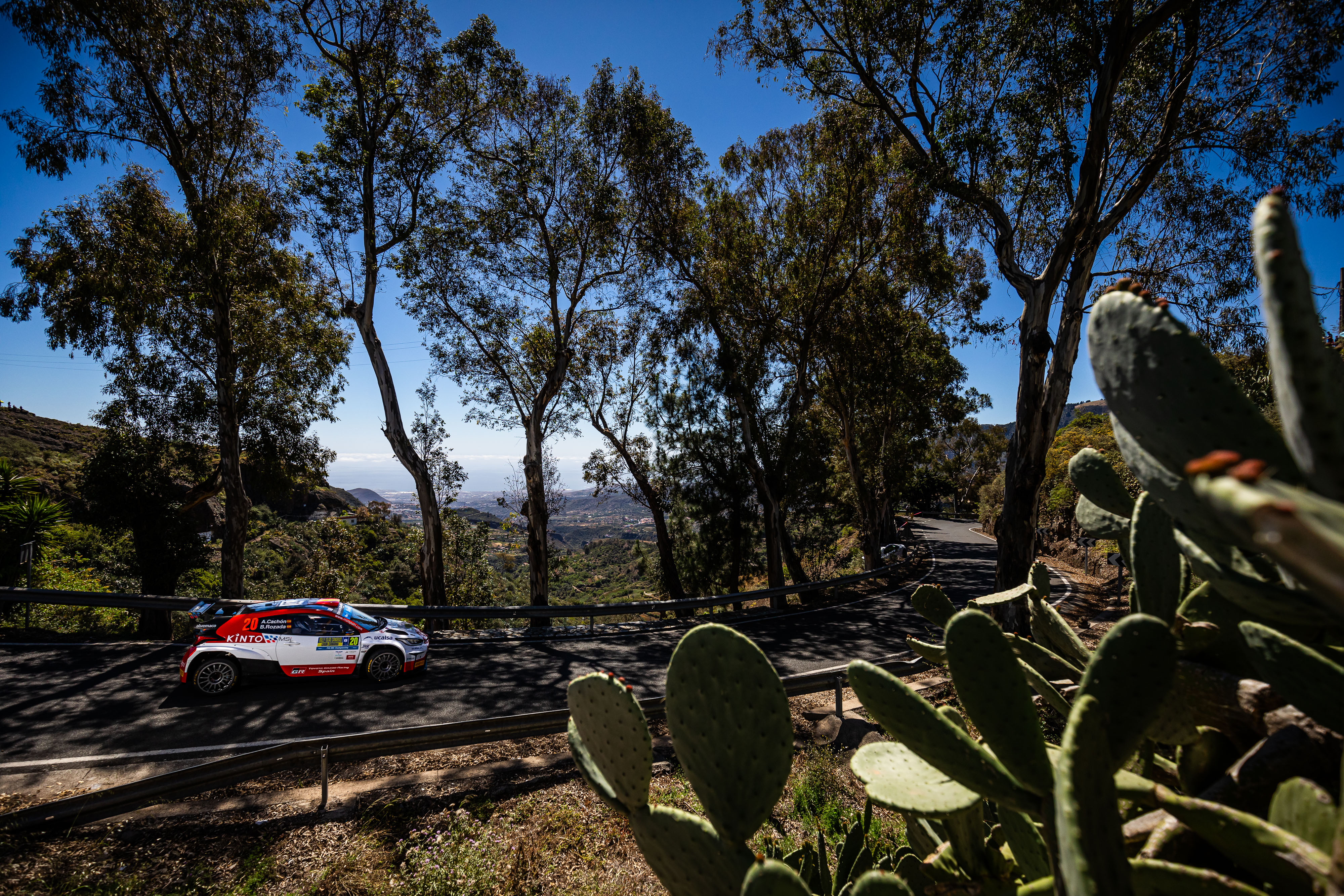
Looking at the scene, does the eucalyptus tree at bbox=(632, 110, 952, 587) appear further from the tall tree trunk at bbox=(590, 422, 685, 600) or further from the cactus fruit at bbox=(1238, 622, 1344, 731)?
the cactus fruit at bbox=(1238, 622, 1344, 731)

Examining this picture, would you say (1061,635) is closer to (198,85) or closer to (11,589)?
(11,589)

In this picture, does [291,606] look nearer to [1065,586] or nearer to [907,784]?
[907,784]

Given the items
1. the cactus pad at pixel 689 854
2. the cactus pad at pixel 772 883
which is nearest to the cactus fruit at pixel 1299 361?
the cactus pad at pixel 772 883

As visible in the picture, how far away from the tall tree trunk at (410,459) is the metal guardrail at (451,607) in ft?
6.55

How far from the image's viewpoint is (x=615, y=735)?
1629 mm

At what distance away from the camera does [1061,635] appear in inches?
75.6

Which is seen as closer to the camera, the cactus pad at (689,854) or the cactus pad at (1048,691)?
the cactus pad at (689,854)

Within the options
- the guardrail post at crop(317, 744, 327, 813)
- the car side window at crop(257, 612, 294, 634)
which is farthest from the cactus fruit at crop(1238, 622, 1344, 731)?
the car side window at crop(257, 612, 294, 634)

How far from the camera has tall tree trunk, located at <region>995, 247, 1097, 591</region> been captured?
792 centimetres

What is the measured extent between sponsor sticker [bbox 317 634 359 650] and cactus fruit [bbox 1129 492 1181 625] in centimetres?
889

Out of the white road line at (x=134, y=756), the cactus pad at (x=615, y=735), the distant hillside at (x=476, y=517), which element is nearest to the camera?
the cactus pad at (x=615, y=735)

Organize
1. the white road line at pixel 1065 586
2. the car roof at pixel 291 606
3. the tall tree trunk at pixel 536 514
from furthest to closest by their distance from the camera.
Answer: the tall tree trunk at pixel 536 514 < the white road line at pixel 1065 586 < the car roof at pixel 291 606

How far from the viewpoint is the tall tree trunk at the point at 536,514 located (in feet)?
48.0

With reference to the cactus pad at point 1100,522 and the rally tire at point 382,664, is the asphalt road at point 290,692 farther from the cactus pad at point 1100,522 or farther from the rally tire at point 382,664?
the cactus pad at point 1100,522
